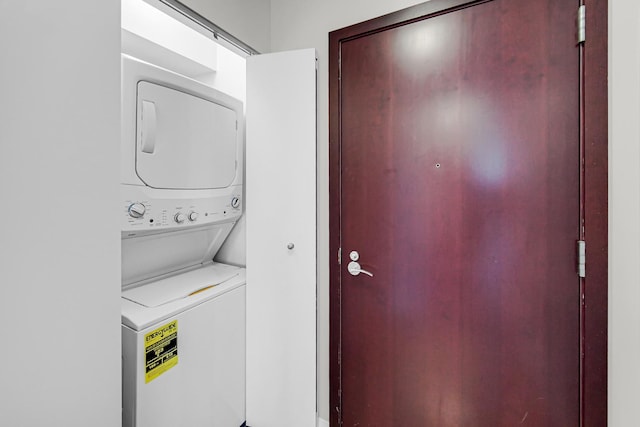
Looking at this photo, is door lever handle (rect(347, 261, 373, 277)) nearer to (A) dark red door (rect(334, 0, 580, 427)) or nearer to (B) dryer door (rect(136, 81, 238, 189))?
(A) dark red door (rect(334, 0, 580, 427))

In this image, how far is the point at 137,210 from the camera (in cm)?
125

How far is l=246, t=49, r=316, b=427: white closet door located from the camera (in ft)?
5.11

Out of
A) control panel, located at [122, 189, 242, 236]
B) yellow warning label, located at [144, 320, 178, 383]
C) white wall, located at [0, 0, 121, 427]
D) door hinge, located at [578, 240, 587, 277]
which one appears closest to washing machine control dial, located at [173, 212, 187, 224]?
control panel, located at [122, 189, 242, 236]

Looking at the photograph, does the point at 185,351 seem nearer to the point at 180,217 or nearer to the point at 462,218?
the point at 180,217

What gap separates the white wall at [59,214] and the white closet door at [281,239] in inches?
35.3

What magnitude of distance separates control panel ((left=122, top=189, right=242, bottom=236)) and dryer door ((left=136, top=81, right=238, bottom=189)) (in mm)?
79

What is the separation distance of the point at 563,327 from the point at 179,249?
1.90 meters

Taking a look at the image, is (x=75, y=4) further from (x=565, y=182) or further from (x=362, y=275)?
(x=565, y=182)

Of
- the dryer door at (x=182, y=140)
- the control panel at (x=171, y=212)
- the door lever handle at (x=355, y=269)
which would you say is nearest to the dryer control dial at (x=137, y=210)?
the control panel at (x=171, y=212)

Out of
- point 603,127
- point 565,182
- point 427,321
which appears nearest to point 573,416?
point 427,321

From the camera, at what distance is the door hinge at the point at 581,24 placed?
1.04 m

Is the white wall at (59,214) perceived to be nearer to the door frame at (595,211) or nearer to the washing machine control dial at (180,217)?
the washing machine control dial at (180,217)

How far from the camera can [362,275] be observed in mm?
1512

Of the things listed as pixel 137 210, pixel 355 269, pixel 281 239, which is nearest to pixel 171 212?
pixel 137 210
